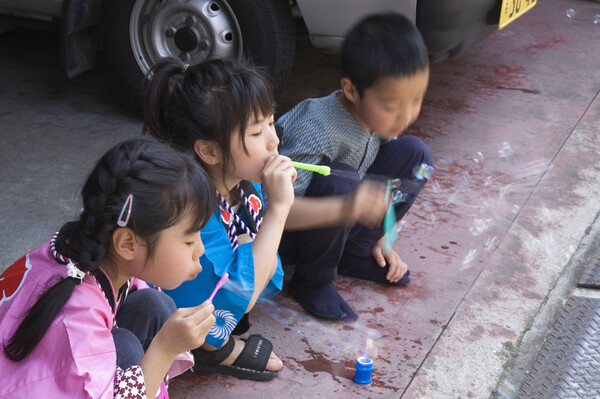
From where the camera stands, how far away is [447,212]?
3047mm

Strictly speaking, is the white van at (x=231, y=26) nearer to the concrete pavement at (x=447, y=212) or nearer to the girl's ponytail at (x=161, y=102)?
the concrete pavement at (x=447, y=212)

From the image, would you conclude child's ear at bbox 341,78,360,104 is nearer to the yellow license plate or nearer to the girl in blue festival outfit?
the girl in blue festival outfit

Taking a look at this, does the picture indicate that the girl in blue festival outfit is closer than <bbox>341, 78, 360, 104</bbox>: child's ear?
Yes

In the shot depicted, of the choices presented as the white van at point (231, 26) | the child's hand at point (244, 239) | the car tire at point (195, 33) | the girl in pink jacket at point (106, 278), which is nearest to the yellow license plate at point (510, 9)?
the white van at point (231, 26)

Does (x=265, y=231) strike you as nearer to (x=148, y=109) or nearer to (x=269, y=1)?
(x=148, y=109)

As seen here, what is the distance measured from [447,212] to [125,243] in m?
1.77

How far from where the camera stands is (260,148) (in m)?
1.97

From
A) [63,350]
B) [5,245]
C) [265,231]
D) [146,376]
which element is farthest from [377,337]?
[5,245]

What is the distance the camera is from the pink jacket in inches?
57.0

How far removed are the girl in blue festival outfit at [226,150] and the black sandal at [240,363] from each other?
0.14ft

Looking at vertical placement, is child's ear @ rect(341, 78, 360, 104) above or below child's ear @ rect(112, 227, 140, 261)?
below

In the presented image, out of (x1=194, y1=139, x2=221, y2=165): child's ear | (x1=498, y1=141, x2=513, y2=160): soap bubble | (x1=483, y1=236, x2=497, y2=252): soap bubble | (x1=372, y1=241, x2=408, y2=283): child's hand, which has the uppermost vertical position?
(x1=194, y1=139, x2=221, y2=165): child's ear

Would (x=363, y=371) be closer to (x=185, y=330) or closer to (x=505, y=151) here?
(x=185, y=330)

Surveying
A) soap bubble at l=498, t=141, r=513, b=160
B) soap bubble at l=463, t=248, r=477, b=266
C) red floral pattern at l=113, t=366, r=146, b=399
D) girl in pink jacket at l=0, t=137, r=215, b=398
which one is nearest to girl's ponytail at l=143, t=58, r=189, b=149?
girl in pink jacket at l=0, t=137, r=215, b=398
